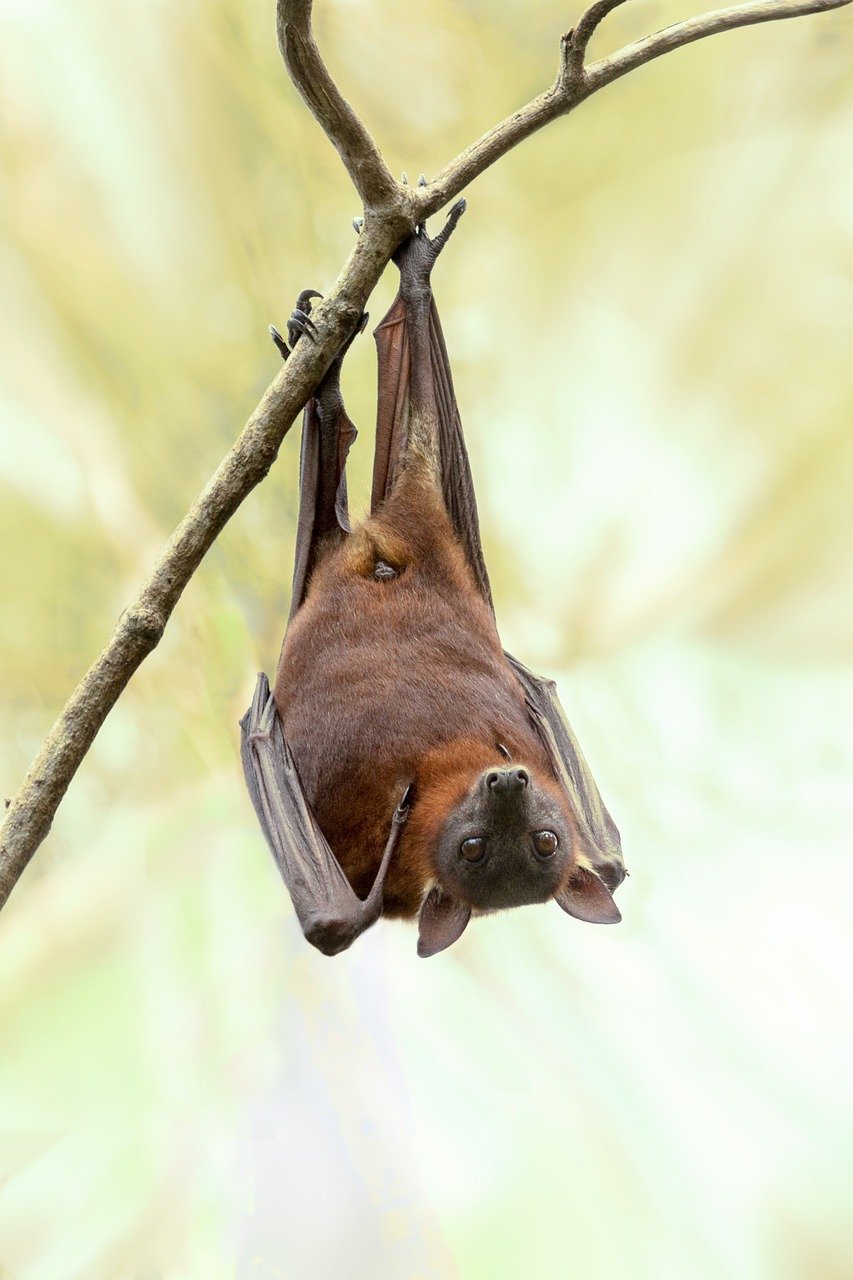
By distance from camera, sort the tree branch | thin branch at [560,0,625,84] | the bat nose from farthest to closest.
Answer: the bat nose, thin branch at [560,0,625,84], the tree branch

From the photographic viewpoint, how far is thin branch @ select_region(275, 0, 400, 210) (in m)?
3.37

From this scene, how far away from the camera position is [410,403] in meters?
4.77

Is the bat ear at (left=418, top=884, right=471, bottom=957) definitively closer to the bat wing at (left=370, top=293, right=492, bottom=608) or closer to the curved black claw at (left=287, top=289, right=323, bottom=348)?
the bat wing at (left=370, top=293, right=492, bottom=608)

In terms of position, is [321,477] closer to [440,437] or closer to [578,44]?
[440,437]

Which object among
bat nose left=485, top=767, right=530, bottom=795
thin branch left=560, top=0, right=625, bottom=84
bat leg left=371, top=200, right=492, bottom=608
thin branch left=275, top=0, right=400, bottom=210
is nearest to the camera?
thin branch left=275, top=0, right=400, bottom=210

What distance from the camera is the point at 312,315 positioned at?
3584 mm

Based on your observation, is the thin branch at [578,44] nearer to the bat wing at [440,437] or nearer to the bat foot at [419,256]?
the bat foot at [419,256]

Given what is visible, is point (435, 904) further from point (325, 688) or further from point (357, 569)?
point (357, 569)

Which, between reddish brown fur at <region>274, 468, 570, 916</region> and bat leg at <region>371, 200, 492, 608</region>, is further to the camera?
bat leg at <region>371, 200, 492, 608</region>

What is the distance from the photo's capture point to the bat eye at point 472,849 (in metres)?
3.87

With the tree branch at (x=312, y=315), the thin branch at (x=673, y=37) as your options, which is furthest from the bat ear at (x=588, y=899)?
the thin branch at (x=673, y=37)

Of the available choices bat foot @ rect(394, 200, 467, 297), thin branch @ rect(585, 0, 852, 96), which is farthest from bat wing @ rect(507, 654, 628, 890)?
thin branch @ rect(585, 0, 852, 96)

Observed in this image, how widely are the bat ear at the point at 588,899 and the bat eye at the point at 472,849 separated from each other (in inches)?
12.8

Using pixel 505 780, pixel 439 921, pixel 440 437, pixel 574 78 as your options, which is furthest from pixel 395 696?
pixel 574 78
